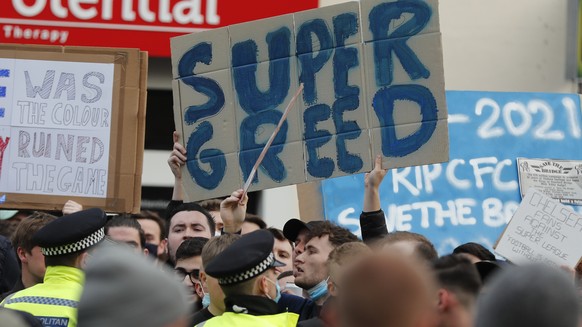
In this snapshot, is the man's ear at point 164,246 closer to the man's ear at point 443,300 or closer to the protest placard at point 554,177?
the protest placard at point 554,177

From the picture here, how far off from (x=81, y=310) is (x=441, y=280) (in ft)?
3.75

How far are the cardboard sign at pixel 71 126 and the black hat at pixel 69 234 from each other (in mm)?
1487

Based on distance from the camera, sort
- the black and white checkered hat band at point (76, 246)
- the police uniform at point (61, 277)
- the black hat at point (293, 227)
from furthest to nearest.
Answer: the black hat at point (293, 227) → the black and white checkered hat band at point (76, 246) → the police uniform at point (61, 277)

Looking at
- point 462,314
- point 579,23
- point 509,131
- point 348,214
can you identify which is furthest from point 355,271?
point 579,23

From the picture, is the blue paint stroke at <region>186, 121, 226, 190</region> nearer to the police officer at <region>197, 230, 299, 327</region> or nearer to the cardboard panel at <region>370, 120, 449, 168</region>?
the cardboard panel at <region>370, 120, 449, 168</region>

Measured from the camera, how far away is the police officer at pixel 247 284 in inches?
154

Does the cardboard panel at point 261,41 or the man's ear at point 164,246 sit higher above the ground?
the cardboard panel at point 261,41

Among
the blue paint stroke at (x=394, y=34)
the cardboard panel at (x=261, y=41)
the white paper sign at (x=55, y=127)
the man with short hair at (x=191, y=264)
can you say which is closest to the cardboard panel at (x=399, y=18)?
the blue paint stroke at (x=394, y=34)

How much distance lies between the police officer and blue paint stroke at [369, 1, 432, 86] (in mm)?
1642

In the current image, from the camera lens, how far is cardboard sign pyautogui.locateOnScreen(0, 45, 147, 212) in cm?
576

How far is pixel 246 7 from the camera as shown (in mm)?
9297

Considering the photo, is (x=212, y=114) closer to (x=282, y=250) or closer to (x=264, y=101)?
(x=264, y=101)

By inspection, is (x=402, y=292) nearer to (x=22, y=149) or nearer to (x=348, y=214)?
(x=22, y=149)

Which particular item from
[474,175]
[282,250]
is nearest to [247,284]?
[282,250]
